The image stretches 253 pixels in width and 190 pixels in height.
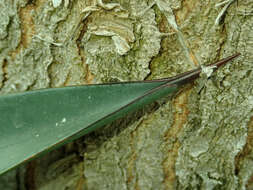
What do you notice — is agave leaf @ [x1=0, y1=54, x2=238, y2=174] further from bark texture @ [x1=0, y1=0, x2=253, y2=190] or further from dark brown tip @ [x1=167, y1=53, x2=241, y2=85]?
bark texture @ [x1=0, y1=0, x2=253, y2=190]

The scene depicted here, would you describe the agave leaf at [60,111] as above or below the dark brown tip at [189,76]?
below

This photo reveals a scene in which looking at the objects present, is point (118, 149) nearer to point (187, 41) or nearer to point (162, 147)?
point (162, 147)

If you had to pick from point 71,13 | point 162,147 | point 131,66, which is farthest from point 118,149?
point 71,13

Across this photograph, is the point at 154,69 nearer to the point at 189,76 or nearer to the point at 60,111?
the point at 189,76

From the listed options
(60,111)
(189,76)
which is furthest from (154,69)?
(60,111)

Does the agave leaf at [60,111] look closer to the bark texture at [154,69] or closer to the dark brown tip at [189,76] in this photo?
the dark brown tip at [189,76]

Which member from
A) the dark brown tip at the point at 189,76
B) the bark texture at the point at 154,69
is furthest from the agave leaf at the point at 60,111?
the bark texture at the point at 154,69
